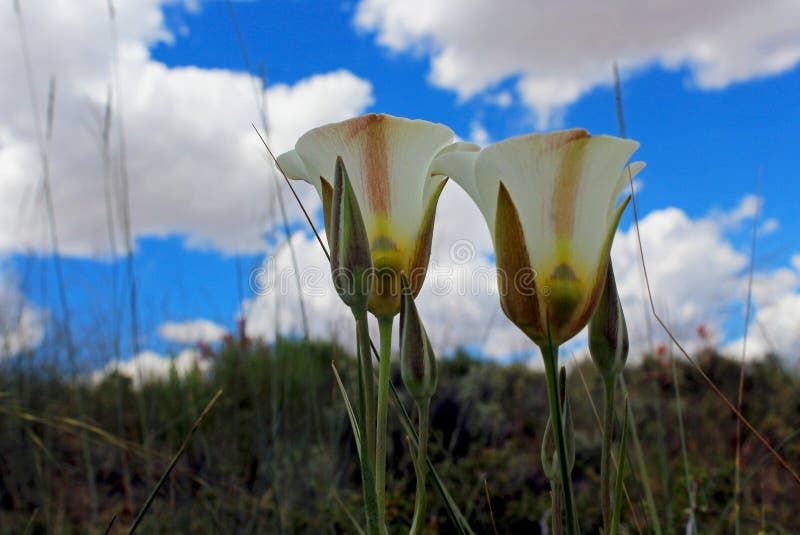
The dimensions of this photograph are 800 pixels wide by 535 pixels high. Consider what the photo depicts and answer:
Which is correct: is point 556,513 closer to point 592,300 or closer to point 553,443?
point 553,443

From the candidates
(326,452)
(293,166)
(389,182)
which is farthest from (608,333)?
(326,452)

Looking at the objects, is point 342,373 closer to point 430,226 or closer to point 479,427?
point 479,427

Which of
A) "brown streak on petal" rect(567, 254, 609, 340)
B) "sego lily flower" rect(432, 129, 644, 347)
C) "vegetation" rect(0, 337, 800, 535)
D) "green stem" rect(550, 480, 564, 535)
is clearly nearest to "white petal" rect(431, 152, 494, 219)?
"sego lily flower" rect(432, 129, 644, 347)

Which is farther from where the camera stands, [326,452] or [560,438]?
[326,452]

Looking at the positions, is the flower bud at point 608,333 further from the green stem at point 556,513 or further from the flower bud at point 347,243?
the flower bud at point 347,243

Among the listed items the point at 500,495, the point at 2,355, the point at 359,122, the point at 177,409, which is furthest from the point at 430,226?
the point at 177,409

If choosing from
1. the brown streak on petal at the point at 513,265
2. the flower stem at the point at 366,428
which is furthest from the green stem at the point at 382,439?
the brown streak on petal at the point at 513,265

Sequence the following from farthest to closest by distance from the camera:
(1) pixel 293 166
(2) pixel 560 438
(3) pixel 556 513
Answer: (1) pixel 293 166 < (3) pixel 556 513 < (2) pixel 560 438
